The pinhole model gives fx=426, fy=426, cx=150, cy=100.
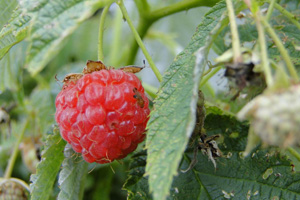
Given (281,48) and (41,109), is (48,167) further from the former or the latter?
(281,48)

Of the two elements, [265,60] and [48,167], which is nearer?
[265,60]

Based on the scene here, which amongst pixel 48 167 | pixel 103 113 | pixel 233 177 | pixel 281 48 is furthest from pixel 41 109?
pixel 281 48

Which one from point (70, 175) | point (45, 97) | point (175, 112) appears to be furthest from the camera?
point (45, 97)

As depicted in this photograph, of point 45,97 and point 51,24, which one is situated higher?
point 51,24

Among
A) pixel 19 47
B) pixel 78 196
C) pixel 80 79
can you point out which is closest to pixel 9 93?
pixel 19 47

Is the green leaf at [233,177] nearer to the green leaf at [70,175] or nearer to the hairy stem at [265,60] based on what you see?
the green leaf at [70,175]

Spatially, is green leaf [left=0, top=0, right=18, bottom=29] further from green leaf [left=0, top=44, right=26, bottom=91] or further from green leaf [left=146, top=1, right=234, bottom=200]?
green leaf [left=146, top=1, right=234, bottom=200]

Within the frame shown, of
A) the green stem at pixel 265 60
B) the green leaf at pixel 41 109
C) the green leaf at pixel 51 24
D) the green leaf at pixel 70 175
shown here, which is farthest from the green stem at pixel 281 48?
the green leaf at pixel 41 109
